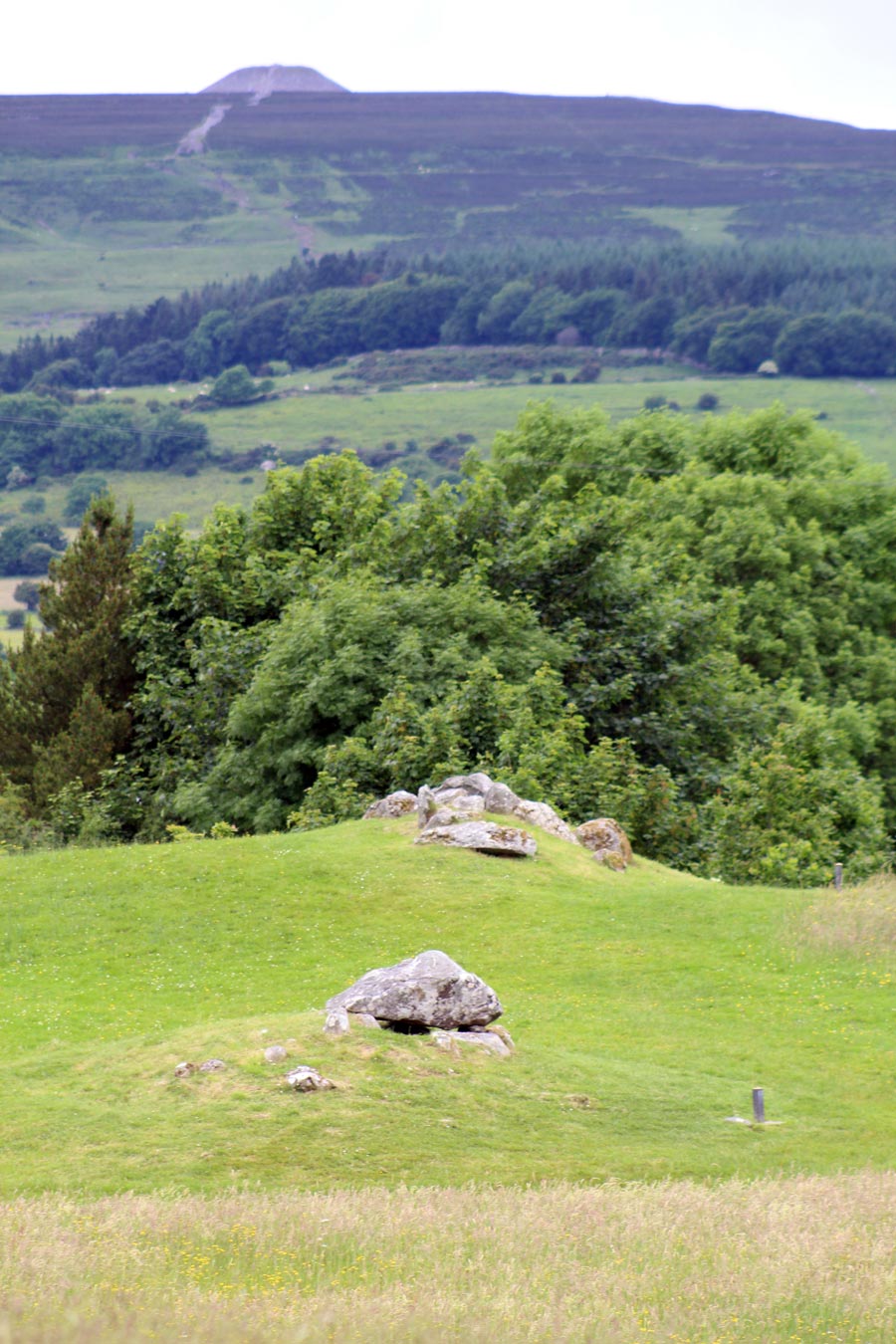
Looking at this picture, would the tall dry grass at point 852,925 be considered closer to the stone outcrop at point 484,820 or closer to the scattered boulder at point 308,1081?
the stone outcrop at point 484,820

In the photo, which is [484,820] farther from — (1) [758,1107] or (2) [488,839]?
(1) [758,1107]

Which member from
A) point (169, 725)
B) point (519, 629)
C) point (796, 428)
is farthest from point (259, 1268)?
point (796, 428)

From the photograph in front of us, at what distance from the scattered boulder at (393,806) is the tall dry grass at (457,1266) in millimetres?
17949

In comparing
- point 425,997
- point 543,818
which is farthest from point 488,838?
point 425,997

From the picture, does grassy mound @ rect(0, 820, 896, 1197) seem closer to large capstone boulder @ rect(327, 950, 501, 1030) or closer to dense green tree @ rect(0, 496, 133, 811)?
large capstone boulder @ rect(327, 950, 501, 1030)

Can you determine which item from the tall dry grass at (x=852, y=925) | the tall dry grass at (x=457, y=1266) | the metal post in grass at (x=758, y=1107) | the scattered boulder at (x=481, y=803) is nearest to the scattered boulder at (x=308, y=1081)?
the tall dry grass at (x=457, y=1266)

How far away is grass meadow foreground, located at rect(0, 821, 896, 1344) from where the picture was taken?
9.62 m

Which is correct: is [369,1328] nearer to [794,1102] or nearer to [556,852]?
[794,1102]

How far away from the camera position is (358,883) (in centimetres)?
2661

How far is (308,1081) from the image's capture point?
1573cm

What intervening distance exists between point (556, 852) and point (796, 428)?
118 ft

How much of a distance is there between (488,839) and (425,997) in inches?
414

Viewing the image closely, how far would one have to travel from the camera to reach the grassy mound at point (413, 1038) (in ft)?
49.1

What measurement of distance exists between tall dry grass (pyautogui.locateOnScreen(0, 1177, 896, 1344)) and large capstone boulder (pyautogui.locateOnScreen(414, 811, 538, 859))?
1458 cm
